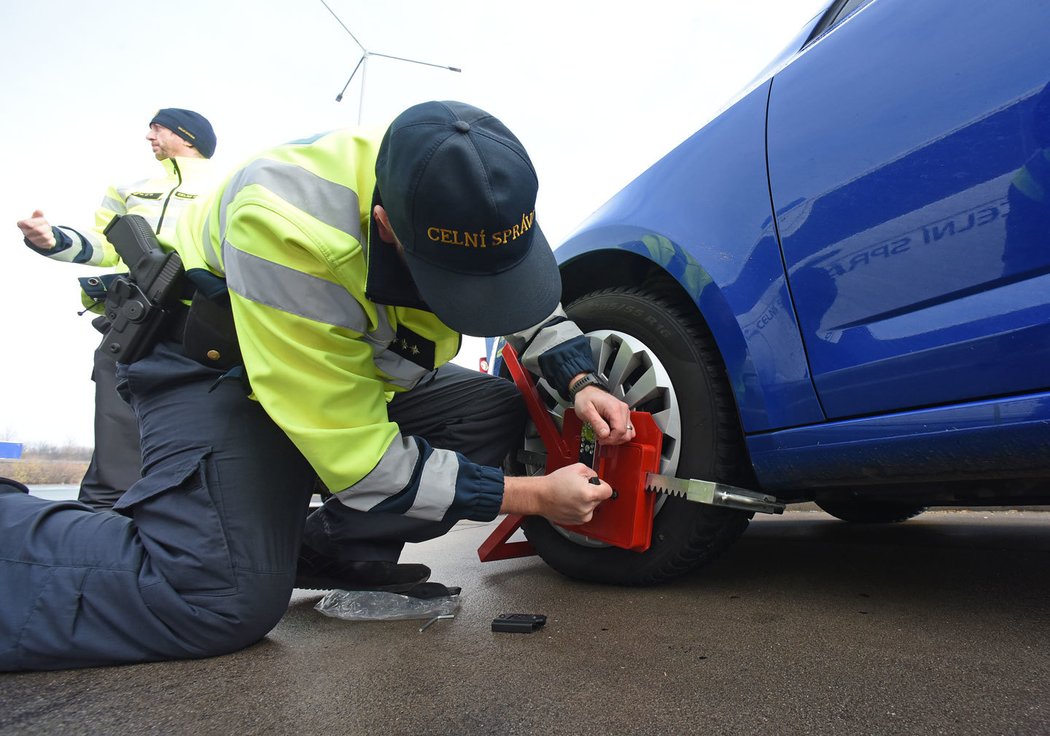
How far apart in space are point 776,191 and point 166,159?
2149 mm

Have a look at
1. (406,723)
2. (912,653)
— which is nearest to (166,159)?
(406,723)

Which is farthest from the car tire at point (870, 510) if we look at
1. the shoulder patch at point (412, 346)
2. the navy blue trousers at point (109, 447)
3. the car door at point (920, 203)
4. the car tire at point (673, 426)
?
the navy blue trousers at point (109, 447)

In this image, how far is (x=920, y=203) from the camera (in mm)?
838

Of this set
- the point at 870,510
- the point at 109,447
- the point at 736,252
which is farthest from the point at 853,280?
the point at 109,447

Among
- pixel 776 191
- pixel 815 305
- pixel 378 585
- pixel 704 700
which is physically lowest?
pixel 378 585

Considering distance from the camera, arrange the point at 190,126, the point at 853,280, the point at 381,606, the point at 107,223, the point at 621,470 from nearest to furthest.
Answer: the point at 853,280
the point at 621,470
the point at 381,606
the point at 107,223
the point at 190,126

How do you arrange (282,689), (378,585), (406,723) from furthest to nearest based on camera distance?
(378,585) < (282,689) < (406,723)

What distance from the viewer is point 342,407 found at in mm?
1000

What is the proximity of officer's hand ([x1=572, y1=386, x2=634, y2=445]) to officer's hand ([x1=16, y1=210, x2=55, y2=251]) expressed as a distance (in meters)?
1.75

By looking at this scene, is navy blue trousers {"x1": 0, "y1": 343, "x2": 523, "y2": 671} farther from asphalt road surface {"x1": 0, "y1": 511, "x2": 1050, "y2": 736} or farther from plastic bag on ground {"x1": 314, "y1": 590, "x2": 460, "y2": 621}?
plastic bag on ground {"x1": 314, "y1": 590, "x2": 460, "y2": 621}

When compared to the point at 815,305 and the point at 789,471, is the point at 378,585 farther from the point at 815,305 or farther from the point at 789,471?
the point at 815,305

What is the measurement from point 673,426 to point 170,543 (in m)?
0.92

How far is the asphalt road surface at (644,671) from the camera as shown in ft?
2.21

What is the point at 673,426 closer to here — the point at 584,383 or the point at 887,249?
the point at 584,383
